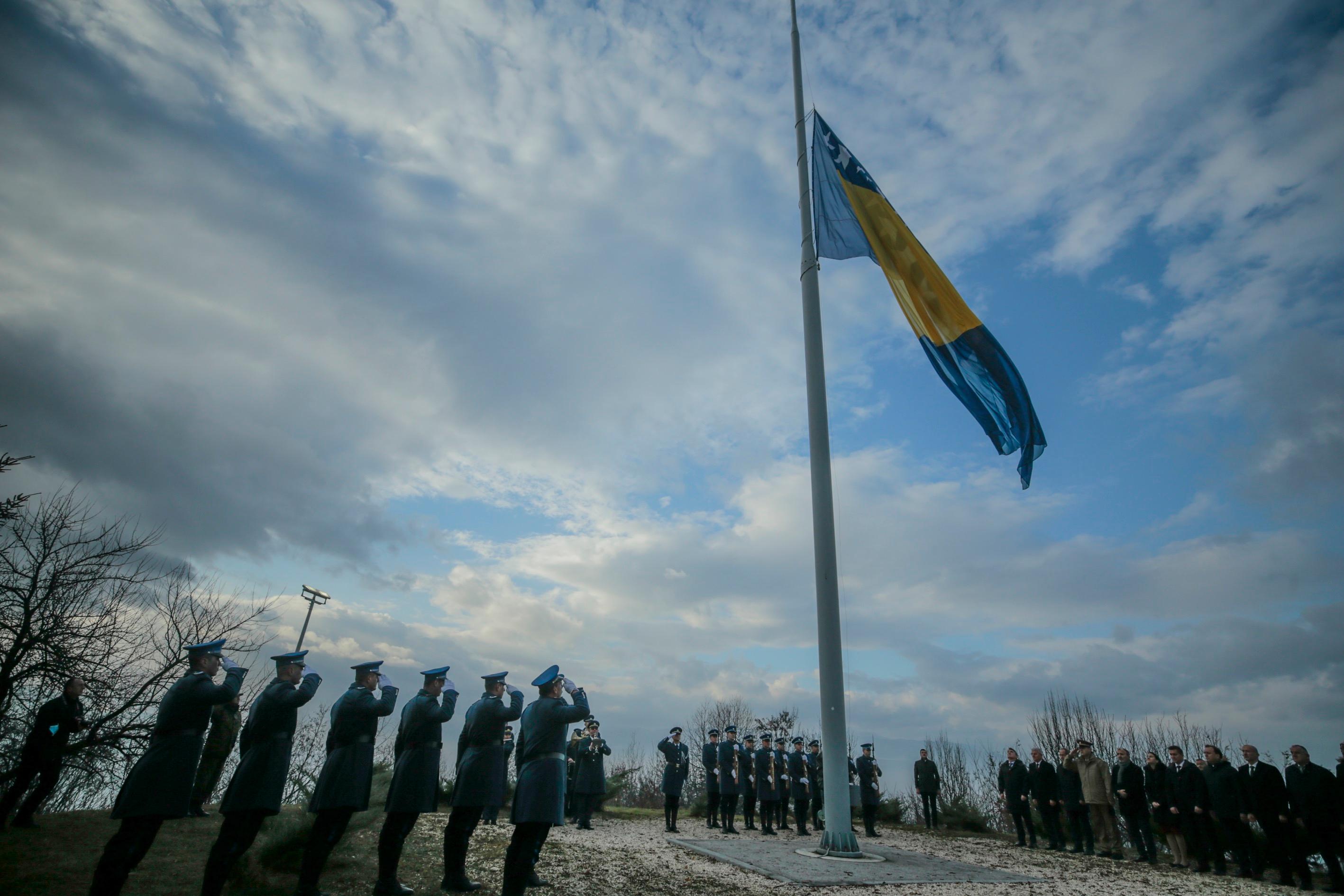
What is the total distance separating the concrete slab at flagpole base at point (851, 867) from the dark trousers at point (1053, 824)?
4.88m

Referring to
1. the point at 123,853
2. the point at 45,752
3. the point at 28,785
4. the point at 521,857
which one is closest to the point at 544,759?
the point at 521,857

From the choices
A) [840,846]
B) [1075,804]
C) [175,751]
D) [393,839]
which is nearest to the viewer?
[175,751]

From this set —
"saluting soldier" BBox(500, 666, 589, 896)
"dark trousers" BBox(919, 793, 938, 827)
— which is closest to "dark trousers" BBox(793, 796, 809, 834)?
"dark trousers" BBox(919, 793, 938, 827)

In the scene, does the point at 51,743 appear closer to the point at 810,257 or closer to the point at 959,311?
the point at 810,257

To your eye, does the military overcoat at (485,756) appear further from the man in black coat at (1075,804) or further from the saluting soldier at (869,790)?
the man in black coat at (1075,804)

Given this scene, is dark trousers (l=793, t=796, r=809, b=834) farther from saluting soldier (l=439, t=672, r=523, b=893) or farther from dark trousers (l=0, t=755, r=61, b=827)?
dark trousers (l=0, t=755, r=61, b=827)

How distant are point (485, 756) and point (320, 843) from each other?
70.6 inches

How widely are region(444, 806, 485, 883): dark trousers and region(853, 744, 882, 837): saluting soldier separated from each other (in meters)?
10.1

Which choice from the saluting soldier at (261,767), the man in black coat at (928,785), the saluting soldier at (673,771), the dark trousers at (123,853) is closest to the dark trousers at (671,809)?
the saluting soldier at (673,771)

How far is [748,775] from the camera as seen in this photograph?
635 inches

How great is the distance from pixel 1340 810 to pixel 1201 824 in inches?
81.9

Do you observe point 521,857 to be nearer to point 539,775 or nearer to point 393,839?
point 539,775

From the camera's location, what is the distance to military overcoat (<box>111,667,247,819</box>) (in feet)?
19.9

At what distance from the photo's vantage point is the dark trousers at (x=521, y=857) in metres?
6.86
